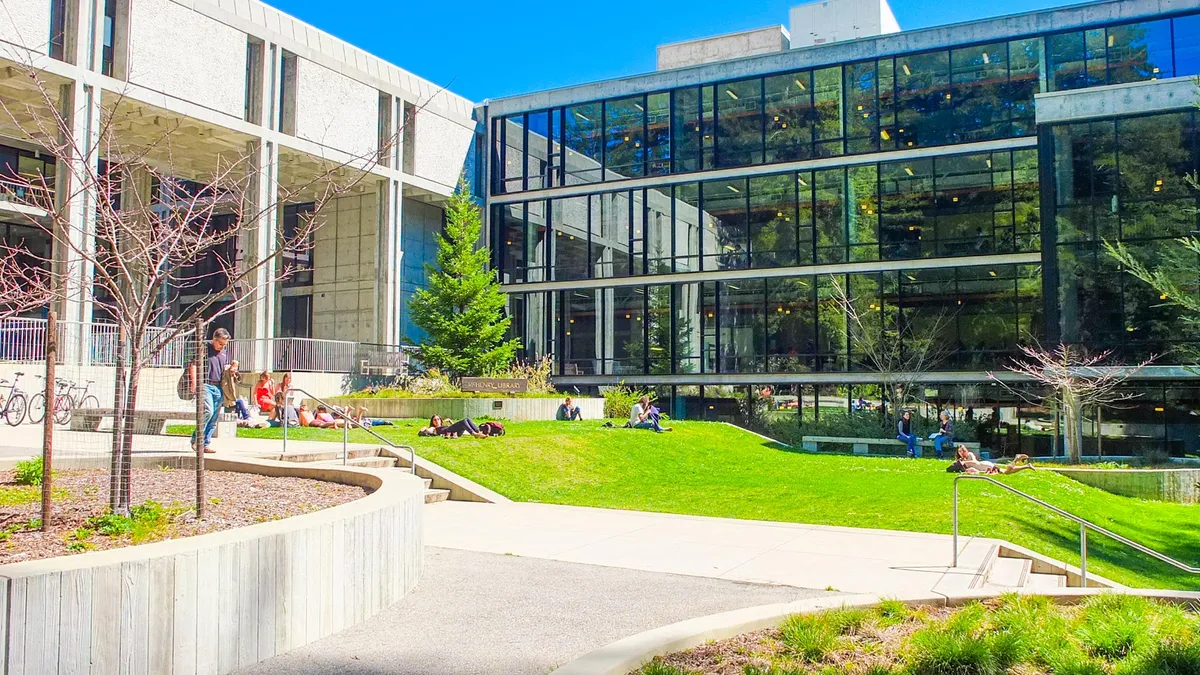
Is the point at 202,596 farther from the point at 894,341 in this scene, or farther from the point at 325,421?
the point at 894,341

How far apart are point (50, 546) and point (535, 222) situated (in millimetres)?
32008

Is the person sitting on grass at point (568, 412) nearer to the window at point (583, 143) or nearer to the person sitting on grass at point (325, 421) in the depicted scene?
the person sitting on grass at point (325, 421)

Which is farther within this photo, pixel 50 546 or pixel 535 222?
pixel 535 222

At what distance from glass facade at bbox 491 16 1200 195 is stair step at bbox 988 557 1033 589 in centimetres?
2326

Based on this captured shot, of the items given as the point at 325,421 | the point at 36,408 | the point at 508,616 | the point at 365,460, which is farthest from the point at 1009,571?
the point at 36,408

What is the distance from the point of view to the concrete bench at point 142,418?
15.2 meters

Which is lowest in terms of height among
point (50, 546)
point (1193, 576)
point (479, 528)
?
point (1193, 576)

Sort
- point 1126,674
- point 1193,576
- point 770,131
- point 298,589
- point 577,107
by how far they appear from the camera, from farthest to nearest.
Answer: point 577,107, point 770,131, point 1193,576, point 298,589, point 1126,674

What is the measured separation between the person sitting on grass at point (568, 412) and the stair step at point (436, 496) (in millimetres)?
12025

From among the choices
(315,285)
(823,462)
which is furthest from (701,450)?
(315,285)

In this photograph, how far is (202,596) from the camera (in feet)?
16.8

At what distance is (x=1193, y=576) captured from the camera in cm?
1231

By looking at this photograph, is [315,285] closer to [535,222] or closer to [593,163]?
[535,222]

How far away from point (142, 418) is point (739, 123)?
24.2 meters
